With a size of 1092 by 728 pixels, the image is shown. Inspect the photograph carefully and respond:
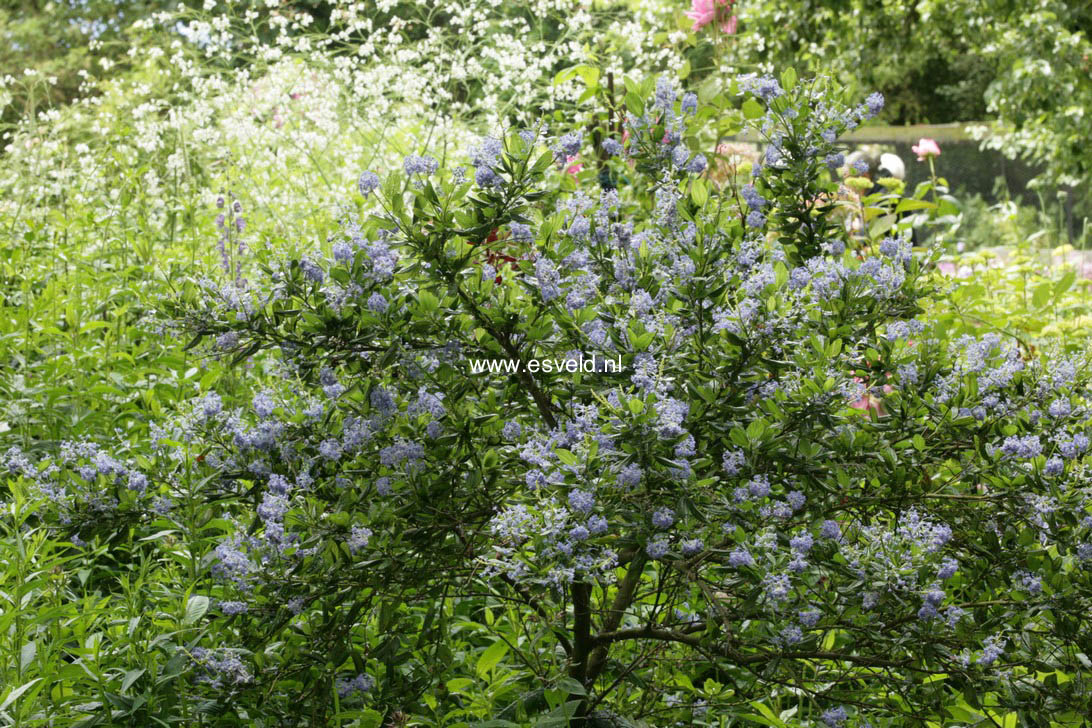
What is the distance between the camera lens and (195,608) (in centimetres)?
223

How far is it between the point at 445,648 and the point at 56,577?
84 cm

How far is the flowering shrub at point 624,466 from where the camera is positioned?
188 centimetres

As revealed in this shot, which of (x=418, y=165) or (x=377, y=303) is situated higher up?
(x=418, y=165)

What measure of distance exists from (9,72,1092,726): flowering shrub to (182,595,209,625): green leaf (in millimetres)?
79

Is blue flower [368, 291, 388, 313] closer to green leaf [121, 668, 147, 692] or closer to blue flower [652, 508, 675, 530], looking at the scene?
blue flower [652, 508, 675, 530]

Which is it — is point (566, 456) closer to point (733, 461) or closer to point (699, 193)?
point (733, 461)

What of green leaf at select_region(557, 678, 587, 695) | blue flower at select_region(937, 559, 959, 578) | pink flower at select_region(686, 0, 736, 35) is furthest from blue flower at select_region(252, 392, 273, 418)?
pink flower at select_region(686, 0, 736, 35)

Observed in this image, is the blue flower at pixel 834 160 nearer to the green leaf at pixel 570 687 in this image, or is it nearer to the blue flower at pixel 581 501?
the blue flower at pixel 581 501

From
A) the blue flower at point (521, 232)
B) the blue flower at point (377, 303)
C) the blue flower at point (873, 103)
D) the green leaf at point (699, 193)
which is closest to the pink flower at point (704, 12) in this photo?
the blue flower at point (873, 103)

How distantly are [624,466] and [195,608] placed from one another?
1049 mm

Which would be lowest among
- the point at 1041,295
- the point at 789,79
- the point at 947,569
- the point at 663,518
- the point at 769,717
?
the point at 1041,295

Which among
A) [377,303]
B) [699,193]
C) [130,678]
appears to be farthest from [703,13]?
[130,678]

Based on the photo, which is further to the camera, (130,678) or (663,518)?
(130,678)

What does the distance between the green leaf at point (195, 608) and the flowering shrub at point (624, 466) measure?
3.1 inches
